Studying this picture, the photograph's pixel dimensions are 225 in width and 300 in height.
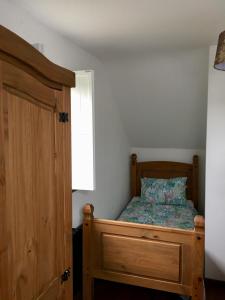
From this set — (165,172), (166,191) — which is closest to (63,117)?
(166,191)

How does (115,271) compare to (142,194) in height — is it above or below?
below

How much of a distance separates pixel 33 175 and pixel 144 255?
1.36m

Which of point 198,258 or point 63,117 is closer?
point 63,117

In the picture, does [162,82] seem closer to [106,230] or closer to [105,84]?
[105,84]

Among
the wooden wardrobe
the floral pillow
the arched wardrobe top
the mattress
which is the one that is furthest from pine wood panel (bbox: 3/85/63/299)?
the floral pillow

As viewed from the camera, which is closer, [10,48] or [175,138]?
[10,48]

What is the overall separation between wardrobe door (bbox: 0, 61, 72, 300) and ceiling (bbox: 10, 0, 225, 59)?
72 cm

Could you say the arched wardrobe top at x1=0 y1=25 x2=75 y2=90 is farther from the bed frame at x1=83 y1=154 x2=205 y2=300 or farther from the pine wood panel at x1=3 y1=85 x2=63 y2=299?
the bed frame at x1=83 y1=154 x2=205 y2=300

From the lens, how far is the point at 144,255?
204cm

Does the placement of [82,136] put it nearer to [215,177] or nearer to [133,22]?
[133,22]

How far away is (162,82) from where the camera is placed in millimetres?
2930

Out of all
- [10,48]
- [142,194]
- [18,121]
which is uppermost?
[10,48]

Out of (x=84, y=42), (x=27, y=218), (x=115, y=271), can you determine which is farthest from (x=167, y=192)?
(x=27, y=218)

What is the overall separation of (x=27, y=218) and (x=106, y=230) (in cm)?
127
